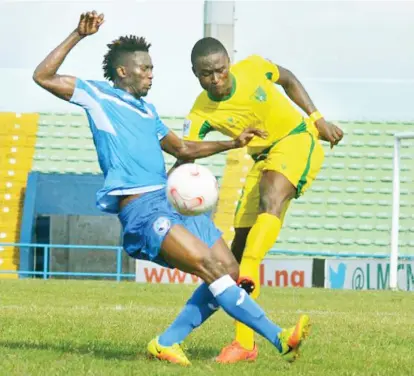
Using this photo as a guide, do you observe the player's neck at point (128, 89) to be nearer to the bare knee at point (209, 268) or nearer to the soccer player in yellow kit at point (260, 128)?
the soccer player in yellow kit at point (260, 128)

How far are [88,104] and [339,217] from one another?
922 inches

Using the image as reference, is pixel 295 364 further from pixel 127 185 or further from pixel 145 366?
pixel 127 185

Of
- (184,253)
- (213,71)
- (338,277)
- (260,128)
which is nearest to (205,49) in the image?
(213,71)

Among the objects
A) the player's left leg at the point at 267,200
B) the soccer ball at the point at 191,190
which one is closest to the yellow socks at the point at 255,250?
the player's left leg at the point at 267,200

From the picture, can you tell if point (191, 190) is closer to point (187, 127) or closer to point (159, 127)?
A: point (159, 127)

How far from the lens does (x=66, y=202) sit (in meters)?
29.5

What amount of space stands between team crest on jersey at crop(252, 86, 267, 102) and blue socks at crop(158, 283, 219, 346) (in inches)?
61.2

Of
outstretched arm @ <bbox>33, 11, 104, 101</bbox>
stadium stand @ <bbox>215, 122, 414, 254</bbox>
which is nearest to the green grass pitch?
outstretched arm @ <bbox>33, 11, 104, 101</bbox>

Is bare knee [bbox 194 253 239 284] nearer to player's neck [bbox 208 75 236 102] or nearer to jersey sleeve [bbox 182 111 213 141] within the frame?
jersey sleeve [bbox 182 111 213 141]

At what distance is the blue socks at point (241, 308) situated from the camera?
277 inches

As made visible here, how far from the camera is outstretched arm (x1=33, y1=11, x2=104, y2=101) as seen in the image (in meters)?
Result: 7.15

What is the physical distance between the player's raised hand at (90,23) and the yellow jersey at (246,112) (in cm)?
139

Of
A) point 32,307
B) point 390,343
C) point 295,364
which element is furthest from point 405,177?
point 295,364

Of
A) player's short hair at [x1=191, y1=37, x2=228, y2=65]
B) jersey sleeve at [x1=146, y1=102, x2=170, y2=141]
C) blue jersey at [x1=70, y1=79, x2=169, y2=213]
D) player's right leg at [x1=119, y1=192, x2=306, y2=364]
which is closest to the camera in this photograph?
player's right leg at [x1=119, y1=192, x2=306, y2=364]
